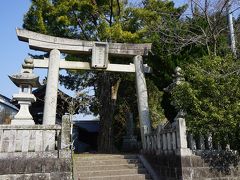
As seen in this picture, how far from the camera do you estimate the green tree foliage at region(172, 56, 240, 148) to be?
859 centimetres

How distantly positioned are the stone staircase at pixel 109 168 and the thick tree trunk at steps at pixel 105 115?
5.03m

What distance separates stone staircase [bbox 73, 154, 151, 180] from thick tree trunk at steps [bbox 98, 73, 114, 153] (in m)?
5.03

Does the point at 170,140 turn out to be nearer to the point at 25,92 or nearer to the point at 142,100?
the point at 142,100

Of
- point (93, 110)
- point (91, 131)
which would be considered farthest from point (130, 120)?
point (91, 131)

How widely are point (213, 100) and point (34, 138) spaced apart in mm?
5581

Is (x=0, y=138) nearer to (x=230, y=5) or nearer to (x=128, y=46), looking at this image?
(x=128, y=46)

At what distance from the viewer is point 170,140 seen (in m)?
9.00

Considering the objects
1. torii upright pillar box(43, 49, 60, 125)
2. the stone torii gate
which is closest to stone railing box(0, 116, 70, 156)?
torii upright pillar box(43, 49, 60, 125)

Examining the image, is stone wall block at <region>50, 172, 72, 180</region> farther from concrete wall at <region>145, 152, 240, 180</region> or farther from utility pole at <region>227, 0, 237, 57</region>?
utility pole at <region>227, 0, 237, 57</region>

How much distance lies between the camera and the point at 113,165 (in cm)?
993

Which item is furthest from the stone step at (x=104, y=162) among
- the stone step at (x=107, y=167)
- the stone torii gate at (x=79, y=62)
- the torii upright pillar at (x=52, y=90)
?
the torii upright pillar at (x=52, y=90)

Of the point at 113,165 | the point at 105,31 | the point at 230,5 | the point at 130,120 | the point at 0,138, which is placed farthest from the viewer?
the point at 130,120

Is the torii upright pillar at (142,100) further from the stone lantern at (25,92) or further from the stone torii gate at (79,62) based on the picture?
the stone lantern at (25,92)

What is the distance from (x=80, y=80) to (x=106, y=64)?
20.1 ft
